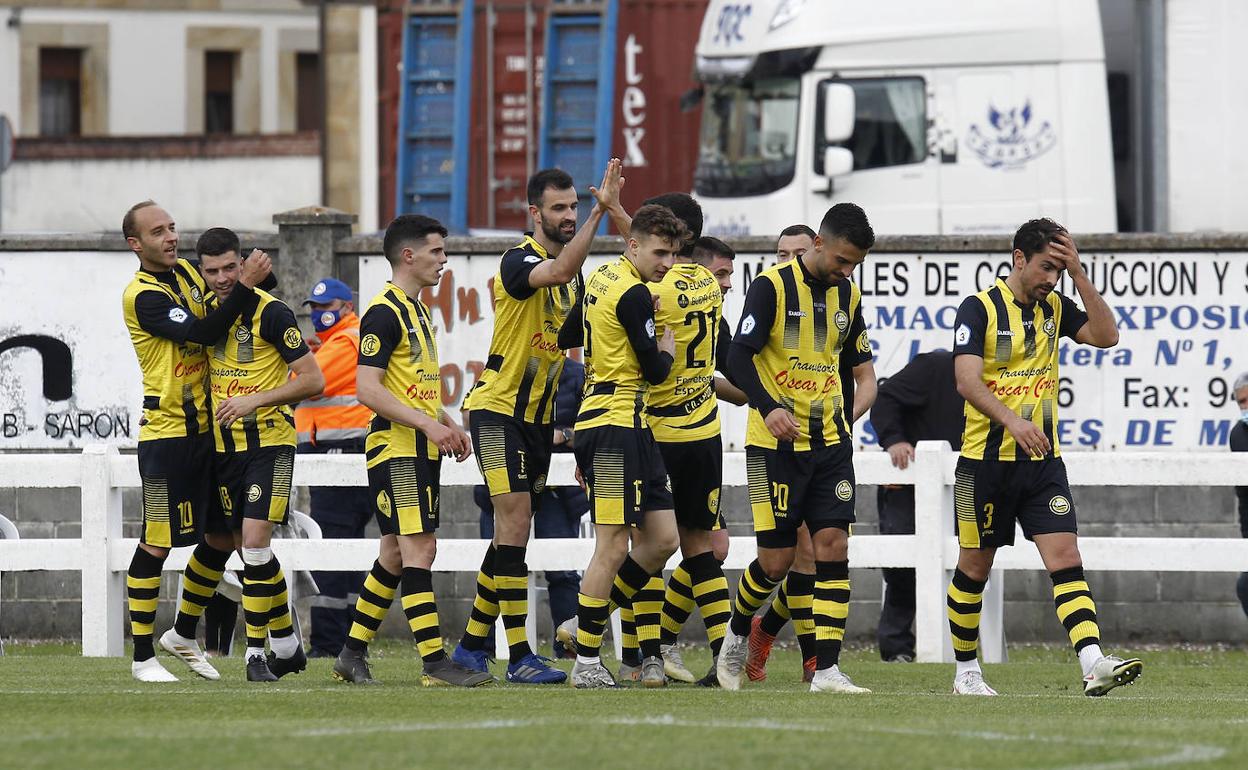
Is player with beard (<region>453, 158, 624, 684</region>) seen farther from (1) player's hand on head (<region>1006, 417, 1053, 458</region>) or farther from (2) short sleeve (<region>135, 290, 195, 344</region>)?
(1) player's hand on head (<region>1006, 417, 1053, 458</region>)

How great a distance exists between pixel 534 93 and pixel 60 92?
65.3 ft

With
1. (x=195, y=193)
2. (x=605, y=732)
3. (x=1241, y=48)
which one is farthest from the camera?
(x=195, y=193)

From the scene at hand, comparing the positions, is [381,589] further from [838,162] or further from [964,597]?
[838,162]

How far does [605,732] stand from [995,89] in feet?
35.3

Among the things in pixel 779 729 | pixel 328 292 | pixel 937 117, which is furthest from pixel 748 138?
pixel 779 729

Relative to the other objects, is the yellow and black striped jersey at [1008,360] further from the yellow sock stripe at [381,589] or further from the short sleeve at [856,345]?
the yellow sock stripe at [381,589]

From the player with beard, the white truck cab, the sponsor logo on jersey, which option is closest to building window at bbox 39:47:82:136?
the white truck cab

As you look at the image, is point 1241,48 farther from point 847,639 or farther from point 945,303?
point 847,639

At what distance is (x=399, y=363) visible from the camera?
9.82 metres

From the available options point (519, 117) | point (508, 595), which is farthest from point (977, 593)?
point (519, 117)

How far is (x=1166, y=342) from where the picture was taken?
1424 cm

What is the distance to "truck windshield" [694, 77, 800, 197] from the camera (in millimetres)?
18000

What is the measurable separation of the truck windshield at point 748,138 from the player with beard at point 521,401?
7934 millimetres

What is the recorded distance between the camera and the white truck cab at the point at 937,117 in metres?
17.3
